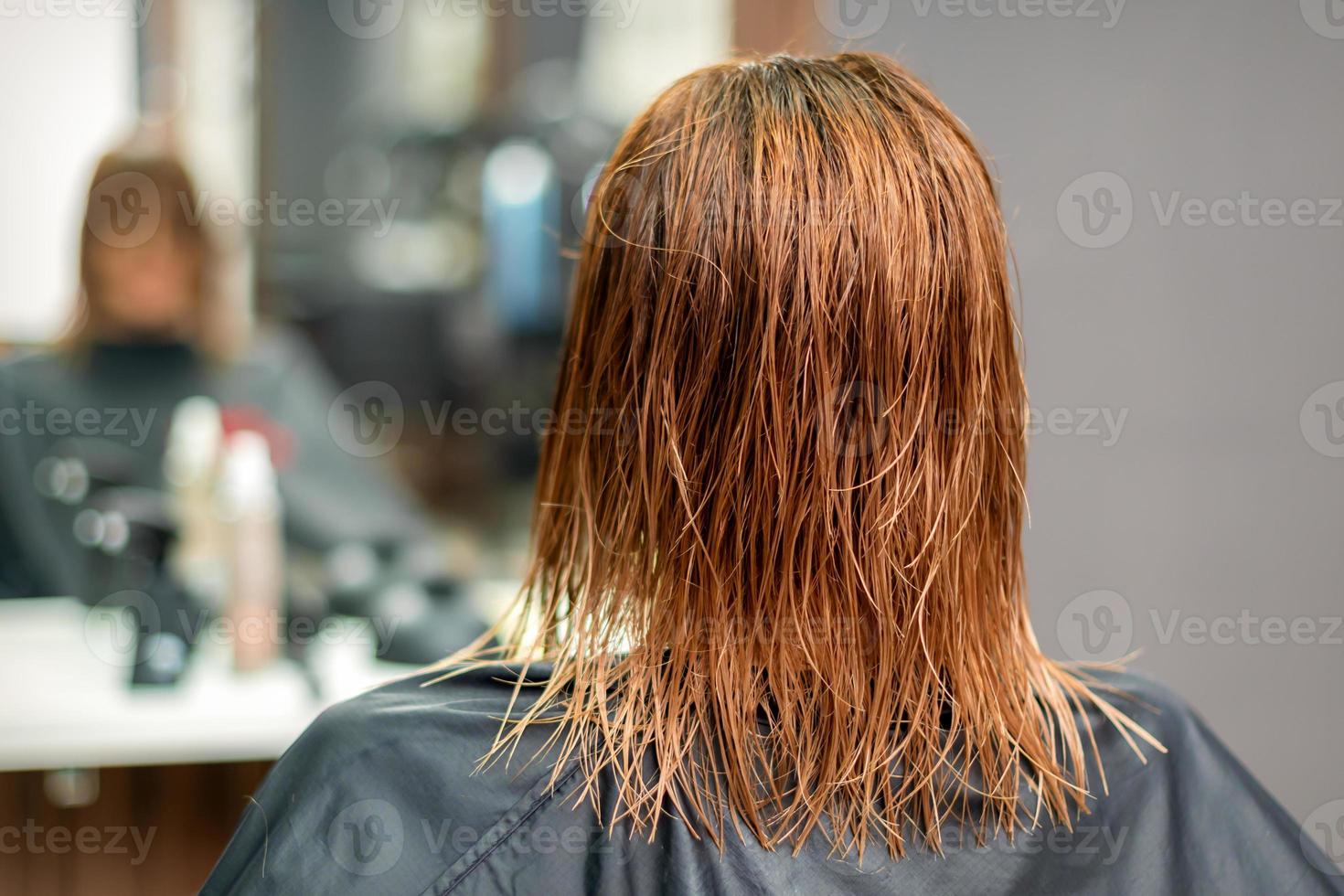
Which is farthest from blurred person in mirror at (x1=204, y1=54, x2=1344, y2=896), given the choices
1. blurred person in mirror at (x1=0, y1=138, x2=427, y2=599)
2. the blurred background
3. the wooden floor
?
blurred person in mirror at (x1=0, y1=138, x2=427, y2=599)

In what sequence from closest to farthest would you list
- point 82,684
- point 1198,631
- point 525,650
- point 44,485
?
point 525,650 → point 82,684 → point 1198,631 → point 44,485

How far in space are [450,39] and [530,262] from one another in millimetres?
517

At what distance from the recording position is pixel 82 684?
1382 millimetres

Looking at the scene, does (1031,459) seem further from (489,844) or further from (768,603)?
(489,844)

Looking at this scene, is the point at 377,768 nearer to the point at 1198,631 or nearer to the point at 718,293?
the point at 718,293

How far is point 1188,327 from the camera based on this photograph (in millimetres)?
1465

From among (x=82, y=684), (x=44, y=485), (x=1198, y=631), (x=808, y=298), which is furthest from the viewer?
(x=44, y=485)

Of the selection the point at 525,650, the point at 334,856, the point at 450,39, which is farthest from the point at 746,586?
the point at 450,39

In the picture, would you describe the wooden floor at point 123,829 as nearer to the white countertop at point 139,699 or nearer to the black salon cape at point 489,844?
the white countertop at point 139,699

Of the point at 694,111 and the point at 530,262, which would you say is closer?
the point at 694,111

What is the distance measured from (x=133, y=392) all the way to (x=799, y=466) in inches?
64.7

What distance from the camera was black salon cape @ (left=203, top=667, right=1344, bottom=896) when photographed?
58cm

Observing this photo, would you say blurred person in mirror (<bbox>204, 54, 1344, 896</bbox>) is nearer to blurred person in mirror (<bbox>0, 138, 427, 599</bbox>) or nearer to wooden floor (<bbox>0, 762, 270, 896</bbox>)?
wooden floor (<bbox>0, 762, 270, 896</bbox>)

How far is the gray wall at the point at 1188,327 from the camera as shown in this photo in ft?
4.68
